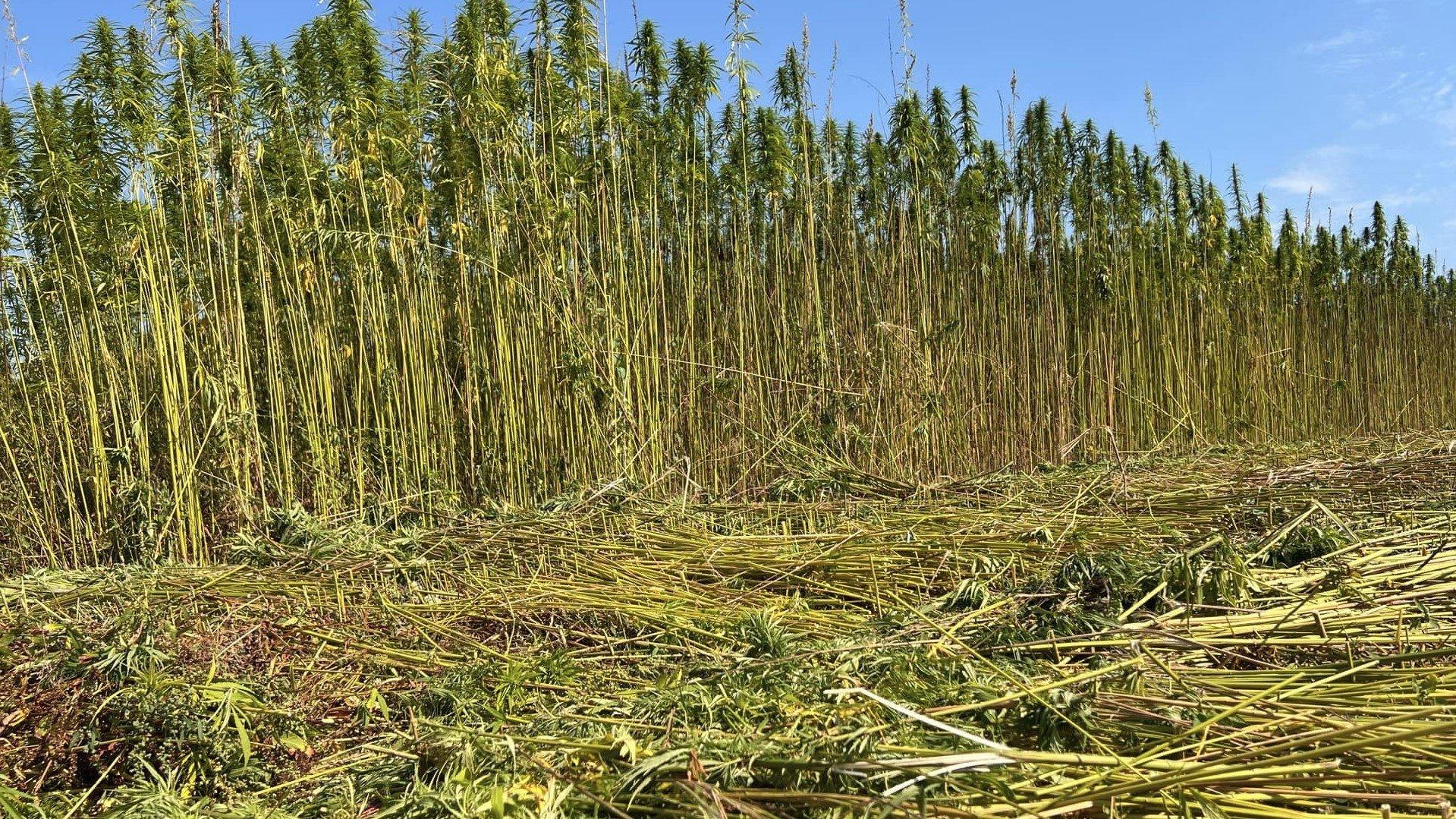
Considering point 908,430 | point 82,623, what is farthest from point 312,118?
point 908,430

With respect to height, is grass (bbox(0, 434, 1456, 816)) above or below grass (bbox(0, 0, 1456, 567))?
below

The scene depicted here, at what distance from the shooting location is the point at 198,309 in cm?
402

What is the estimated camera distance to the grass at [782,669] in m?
1.09

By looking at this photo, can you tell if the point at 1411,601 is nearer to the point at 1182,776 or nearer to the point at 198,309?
the point at 1182,776

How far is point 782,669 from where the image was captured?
5.39ft

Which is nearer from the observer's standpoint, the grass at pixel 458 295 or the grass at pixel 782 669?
the grass at pixel 782 669

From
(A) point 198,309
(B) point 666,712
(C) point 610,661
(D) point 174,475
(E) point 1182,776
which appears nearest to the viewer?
(E) point 1182,776

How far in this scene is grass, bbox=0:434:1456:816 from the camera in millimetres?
1095

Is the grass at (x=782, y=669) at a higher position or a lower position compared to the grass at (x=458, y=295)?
lower

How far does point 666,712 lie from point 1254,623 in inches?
41.9

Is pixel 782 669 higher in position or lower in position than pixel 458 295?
lower

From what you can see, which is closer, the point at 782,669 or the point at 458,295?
the point at 782,669

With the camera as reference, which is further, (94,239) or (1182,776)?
(94,239)

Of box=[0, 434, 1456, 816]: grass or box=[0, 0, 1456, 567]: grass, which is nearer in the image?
box=[0, 434, 1456, 816]: grass
